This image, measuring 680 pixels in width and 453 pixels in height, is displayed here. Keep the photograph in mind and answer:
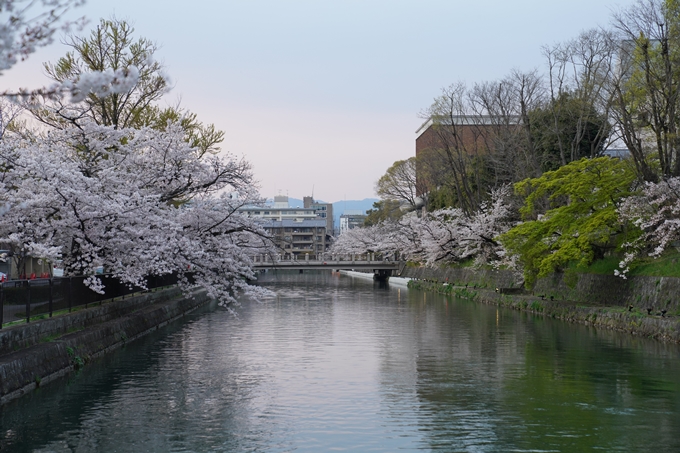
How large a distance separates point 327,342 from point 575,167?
1389 cm

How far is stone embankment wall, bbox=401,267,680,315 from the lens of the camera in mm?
27188

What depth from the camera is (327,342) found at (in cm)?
2631

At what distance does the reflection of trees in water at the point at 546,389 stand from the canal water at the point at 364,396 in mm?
45

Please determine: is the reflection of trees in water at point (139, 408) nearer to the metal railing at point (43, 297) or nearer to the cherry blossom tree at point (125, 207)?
the metal railing at point (43, 297)

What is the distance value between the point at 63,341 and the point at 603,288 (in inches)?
907

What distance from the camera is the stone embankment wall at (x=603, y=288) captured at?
27.2m

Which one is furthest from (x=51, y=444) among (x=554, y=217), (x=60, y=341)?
(x=554, y=217)

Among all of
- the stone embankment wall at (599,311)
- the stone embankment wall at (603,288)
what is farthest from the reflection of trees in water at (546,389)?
the stone embankment wall at (603,288)

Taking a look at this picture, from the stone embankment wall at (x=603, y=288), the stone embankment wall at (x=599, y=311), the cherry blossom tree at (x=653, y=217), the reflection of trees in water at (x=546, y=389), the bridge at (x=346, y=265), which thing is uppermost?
the cherry blossom tree at (x=653, y=217)

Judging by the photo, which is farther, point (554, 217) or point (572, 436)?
point (554, 217)

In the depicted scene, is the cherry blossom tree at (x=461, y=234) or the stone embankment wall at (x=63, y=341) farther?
the cherry blossom tree at (x=461, y=234)

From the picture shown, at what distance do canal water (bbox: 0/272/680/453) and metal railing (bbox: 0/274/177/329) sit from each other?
1911 millimetres

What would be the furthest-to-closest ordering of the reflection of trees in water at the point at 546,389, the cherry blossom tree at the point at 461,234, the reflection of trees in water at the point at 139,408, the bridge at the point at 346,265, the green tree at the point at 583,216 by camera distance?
the bridge at the point at 346,265
the cherry blossom tree at the point at 461,234
the green tree at the point at 583,216
the reflection of trees in water at the point at 546,389
the reflection of trees in water at the point at 139,408

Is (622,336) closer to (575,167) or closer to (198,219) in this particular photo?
→ (575,167)
